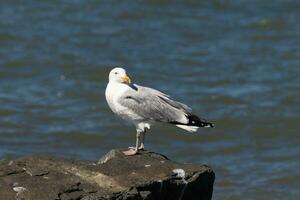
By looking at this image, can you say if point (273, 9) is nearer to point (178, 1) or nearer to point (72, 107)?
point (178, 1)

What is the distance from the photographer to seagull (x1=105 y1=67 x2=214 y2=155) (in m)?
8.90

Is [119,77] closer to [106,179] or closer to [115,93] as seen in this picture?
[115,93]

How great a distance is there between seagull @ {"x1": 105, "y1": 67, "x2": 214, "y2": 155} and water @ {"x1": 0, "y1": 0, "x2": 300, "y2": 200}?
2794 mm

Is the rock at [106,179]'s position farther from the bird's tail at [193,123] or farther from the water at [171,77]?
the water at [171,77]

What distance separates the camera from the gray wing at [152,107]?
8891mm

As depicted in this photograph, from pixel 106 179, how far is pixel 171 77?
380 inches

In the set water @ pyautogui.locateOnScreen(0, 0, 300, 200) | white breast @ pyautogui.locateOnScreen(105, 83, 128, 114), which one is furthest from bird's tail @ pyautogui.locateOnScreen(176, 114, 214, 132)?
water @ pyautogui.locateOnScreen(0, 0, 300, 200)

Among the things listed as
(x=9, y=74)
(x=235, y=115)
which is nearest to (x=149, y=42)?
(x=9, y=74)

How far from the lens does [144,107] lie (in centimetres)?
894

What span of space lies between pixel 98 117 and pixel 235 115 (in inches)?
96.1

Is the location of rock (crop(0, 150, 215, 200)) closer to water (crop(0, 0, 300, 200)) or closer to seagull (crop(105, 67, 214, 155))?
seagull (crop(105, 67, 214, 155))

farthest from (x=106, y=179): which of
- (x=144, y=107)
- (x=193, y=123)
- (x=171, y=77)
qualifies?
(x=171, y=77)

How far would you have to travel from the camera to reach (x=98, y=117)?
50.2ft

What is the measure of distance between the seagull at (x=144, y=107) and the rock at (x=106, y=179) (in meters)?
0.59
